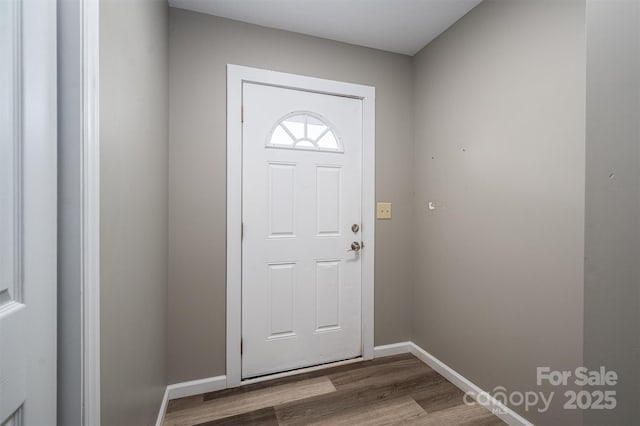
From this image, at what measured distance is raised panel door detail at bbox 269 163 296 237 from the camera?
195 cm

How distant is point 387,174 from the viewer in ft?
7.30

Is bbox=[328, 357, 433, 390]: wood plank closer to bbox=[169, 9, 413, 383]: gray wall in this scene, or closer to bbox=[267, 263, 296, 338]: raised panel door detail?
bbox=[267, 263, 296, 338]: raised panel door detail

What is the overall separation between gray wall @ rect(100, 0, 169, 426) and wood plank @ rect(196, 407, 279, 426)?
0.35 m

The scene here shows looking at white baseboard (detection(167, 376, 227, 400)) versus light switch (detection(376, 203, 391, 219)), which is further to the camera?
light switch (detection(376, 203, 391, 219))

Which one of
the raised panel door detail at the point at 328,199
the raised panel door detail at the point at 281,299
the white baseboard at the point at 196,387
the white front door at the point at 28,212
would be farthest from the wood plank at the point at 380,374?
the white front door at the point at 28,212

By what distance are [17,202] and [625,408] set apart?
3.99ft

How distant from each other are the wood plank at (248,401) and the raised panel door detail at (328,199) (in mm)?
1042

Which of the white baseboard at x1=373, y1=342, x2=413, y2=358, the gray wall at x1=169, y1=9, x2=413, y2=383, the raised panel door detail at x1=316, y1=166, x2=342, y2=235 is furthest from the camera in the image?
the white baseboard at x1=373, y1=342, x2=413, y2=358

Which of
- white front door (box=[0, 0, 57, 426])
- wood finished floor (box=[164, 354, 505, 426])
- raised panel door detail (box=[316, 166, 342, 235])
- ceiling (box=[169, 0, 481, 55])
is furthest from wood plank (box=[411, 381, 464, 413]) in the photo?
ceiling (box=[169, 0, 481, 55])

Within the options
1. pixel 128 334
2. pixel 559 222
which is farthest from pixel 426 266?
pixel 128 334

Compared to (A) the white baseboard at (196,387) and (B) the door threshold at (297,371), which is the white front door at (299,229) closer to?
(B) the door threshold at (297,371)

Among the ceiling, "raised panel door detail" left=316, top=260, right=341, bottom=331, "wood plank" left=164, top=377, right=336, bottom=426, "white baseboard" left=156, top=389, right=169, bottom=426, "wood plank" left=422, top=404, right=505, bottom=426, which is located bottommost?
"wood plank" left=164, top=377, right=336, bottom=426

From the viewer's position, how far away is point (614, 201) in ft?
1.73

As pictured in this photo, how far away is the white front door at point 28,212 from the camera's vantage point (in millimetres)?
516
